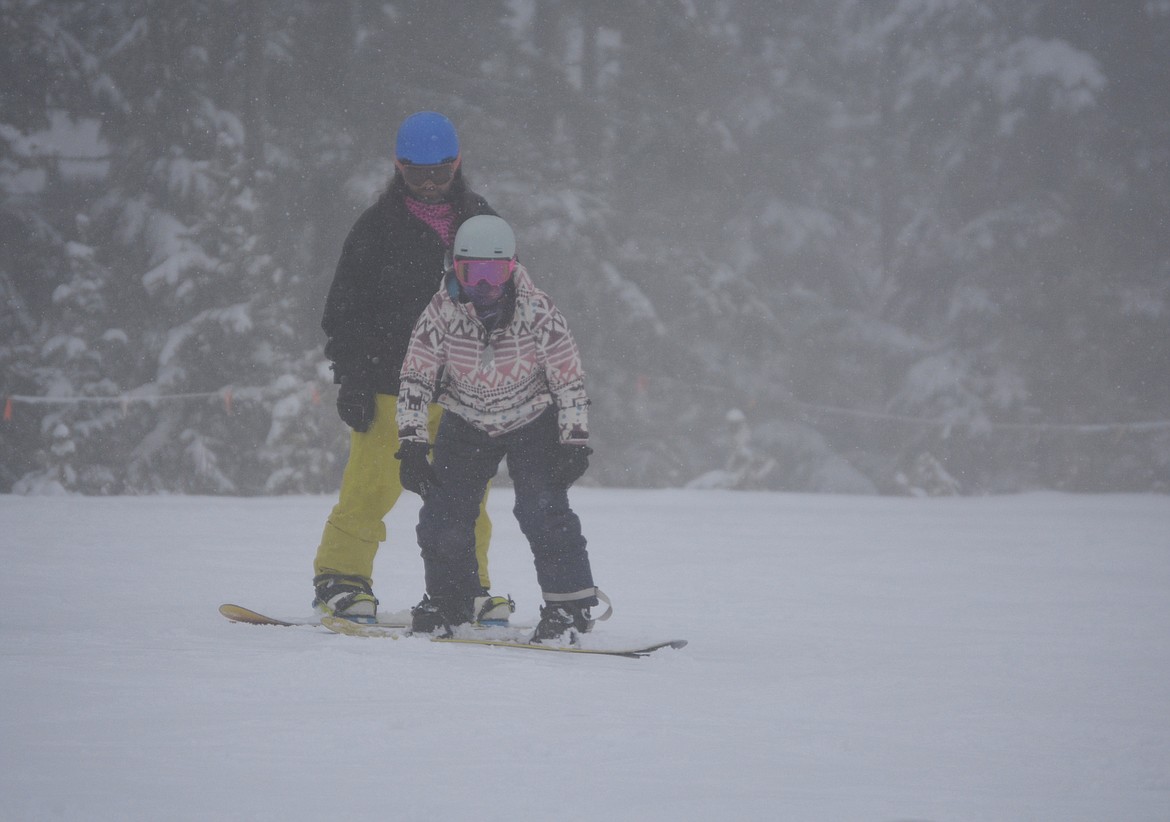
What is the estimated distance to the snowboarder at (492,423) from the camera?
3.27 metres

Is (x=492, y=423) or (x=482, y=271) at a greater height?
(x=482, y=271)

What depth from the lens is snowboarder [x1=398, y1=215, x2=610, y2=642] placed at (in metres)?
3.27

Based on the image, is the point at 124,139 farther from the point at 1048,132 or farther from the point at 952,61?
the point at 1048,132

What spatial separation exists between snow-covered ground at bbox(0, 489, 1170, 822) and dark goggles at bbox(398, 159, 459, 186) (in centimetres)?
142

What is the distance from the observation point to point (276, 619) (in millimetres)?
3379

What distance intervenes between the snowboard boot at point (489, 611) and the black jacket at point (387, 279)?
723mm

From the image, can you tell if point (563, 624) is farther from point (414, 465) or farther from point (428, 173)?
point (428, 173)

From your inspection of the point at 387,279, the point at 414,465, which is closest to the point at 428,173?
the point at 387,279

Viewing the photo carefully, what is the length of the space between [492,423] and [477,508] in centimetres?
28

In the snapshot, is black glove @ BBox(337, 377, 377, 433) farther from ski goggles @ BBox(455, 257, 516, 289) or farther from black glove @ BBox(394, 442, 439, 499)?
ski goggles @ BBox(455, 257, 516, 289)

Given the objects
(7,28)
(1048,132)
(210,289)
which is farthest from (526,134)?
(1048,132)

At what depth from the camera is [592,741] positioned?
6.83 ft

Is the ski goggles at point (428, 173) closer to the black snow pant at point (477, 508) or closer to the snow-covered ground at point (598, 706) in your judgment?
the black snow pant at point (477, 508)

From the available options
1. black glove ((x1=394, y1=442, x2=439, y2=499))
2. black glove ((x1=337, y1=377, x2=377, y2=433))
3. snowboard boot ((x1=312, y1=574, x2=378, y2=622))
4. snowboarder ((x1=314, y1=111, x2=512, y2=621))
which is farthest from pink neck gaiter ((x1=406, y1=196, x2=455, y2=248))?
snowboard boot ((x1=312, y1=574, x2=378, y2=622))
